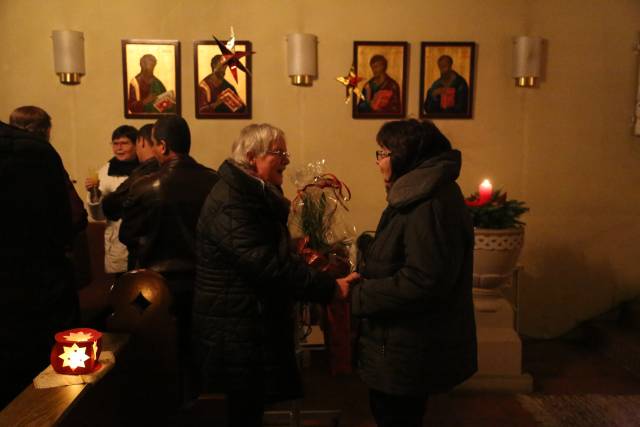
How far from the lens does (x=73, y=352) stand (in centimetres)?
173

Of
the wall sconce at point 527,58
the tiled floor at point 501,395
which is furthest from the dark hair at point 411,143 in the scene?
the wall sconce at point 527,58

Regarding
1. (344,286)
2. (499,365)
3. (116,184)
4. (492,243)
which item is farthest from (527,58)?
(116,184)

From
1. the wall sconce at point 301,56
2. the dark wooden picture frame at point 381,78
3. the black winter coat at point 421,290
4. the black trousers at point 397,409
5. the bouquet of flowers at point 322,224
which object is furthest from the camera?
the dark wooden picture frame at point 381,78

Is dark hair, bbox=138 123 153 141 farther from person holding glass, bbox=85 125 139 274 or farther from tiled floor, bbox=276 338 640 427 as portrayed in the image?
tiled floor, bbox=276 338 640 427

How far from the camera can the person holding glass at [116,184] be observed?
Result: 12.1 ft

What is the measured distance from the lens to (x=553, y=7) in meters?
4.37

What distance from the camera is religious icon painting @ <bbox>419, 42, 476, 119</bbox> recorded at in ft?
14.3

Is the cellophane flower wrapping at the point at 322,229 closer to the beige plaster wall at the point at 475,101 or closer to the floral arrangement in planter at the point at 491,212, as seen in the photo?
the floral arrangement in planter at the point at 491,212

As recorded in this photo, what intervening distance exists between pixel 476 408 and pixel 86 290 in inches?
96.8

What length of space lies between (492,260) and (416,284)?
A: 178 cm

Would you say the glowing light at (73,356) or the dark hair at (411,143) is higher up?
the dark hair at (411,143)

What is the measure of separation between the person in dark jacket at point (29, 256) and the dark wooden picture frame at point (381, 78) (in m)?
2.89

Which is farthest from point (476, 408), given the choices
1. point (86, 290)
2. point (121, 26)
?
point (121, 26)

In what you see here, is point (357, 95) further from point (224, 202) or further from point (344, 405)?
point (224, 202)
